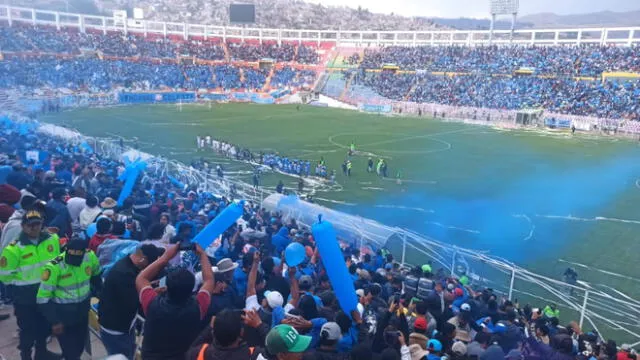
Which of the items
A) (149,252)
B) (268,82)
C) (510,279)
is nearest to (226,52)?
(268,82)

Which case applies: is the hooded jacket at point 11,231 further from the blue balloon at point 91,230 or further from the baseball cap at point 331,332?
the baseball cap at point 331,332

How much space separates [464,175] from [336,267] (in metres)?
22.4

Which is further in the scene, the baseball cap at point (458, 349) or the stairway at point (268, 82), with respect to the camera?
the stairway at point (268, 82)

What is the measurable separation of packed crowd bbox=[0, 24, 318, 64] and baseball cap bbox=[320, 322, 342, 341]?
6566 cm

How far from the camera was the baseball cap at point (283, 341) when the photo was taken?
3.82 metres

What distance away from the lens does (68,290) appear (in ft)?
18.3

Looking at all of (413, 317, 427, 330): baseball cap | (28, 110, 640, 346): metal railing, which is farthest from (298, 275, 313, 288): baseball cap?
(28, 110, 640, 346): metal railing

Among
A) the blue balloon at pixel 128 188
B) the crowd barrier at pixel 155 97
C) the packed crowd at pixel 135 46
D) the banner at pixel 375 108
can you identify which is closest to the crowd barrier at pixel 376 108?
the banner at pixel 375 108

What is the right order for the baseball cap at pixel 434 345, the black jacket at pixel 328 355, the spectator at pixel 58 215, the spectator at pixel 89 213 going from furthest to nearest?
the spectator at pixel 89 213
the spectator at pixel 58 215
the baseball cap at pixel 434 345
the black jacket at pixel 328 355

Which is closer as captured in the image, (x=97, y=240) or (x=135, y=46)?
(x=97, y=240)

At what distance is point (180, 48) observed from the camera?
7475 centimetres

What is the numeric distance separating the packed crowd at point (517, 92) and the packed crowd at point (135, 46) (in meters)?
17.7

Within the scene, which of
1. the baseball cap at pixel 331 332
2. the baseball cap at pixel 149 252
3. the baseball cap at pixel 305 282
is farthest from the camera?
the baseball cap at pixel 305 282

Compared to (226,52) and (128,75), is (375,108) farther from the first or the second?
(226,52)
